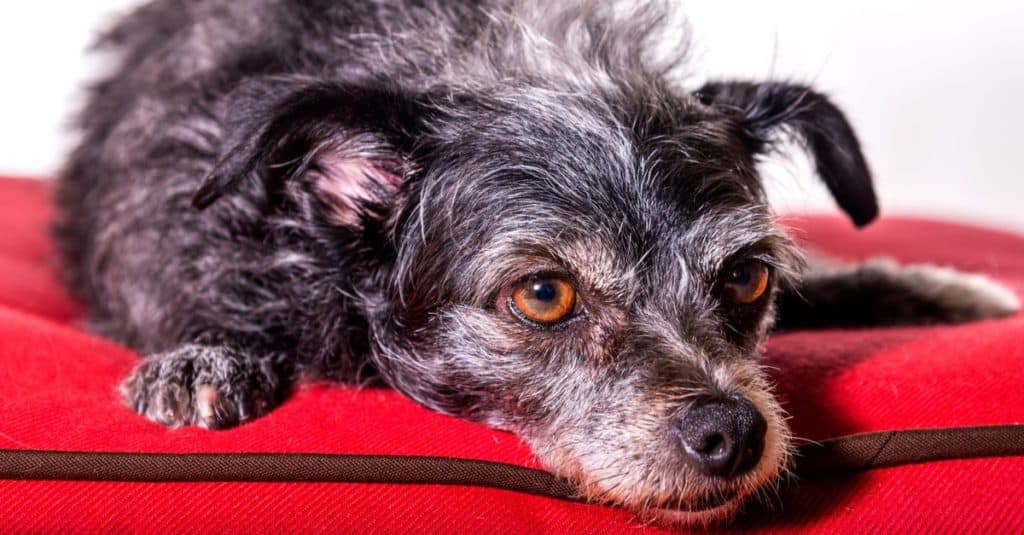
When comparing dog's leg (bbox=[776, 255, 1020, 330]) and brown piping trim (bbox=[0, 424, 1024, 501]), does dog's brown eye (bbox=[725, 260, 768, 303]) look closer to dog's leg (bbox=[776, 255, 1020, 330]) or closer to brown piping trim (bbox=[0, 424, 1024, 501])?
brown piping trim (bbox=[0, 424, 1024, 501])

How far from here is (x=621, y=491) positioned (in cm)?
208

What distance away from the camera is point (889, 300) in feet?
10.8

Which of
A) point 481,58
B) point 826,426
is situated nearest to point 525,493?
point 826,426

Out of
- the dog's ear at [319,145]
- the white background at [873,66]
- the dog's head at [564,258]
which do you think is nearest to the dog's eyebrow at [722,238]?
the dog's head at [564,258]

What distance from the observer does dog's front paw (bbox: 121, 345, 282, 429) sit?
233 centimetres

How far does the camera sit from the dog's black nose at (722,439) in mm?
2008

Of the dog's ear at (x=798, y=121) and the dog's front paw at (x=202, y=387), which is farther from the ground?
the dog's ear at (x=798, y=121)

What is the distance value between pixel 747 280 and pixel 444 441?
0.83 metres

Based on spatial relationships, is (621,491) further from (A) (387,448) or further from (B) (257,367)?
(B) (257,367)

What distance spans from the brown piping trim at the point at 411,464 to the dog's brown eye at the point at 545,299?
34 centimetres

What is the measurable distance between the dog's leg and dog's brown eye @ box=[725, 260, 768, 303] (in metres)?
0.75

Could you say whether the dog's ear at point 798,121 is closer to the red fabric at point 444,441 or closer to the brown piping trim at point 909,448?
the red fabric at point 444,441

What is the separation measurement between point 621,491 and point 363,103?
1.07 metres

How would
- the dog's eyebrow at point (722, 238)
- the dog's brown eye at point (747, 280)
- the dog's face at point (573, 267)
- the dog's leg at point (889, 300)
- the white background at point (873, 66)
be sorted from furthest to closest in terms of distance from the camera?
the white background at point (873, 66)
the dog's leg at point (889, 300)
the dog's brown eye at point (747, 280)
the dog's eyebrow at point (722, 238)
the dog's face at point (573, 267)
